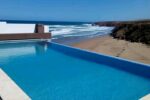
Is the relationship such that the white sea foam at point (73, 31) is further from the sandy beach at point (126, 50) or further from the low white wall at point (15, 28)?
the sandy beach at point (126, 50)

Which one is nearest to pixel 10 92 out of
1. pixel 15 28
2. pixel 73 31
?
pixel 15 28

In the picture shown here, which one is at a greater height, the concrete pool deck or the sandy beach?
the concrete pool deck

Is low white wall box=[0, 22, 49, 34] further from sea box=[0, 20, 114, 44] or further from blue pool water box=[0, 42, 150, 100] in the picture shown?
blue pool water box=[0, 42, 150, 100]

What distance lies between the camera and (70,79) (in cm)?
584

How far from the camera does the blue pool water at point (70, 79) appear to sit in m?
4.69

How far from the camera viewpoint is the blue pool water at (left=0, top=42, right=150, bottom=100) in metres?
4.69

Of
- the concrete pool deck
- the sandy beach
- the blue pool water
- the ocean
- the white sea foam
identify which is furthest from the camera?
the white sea foam

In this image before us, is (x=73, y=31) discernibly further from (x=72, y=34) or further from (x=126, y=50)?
(x=126, y=50)

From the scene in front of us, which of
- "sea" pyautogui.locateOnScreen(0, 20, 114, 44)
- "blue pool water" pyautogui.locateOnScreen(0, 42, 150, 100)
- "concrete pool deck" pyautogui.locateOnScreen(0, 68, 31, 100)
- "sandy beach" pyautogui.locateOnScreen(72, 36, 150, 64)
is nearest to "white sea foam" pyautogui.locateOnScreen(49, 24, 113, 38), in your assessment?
"sea" pyautogui.locateOnScreen(0, 20, 114, 44)

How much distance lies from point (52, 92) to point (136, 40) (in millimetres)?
12389

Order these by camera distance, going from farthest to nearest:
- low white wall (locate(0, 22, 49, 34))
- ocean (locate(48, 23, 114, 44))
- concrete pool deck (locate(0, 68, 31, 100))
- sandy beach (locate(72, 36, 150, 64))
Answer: ocean (locate(48, 23, 114, 44))
low white wall (locate(0, 22, 49, 34))
sandy beach (locate(72, 36, 150, 64))
concrete pool deck (locate(0, 68, 31, 100))

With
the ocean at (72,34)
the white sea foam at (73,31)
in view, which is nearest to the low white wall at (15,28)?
the ocean at (72,34)

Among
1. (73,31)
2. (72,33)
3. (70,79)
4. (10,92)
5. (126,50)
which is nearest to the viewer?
(10,92)

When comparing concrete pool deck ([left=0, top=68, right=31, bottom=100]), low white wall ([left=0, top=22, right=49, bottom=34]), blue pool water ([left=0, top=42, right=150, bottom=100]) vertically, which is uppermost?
low white wall ([left=0, top=22, right=49, bottom=34])
